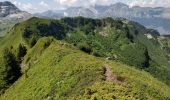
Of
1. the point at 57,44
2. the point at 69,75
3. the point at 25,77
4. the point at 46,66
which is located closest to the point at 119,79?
the point at 69,75

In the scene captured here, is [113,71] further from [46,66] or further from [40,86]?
[46,66]

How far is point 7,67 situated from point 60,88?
36.5 m

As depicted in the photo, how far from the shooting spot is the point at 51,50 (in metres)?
107

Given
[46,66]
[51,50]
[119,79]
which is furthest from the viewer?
[51,50]

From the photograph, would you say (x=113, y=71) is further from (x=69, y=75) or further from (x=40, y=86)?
(x=40, y=86)

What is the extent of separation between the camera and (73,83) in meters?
75.3

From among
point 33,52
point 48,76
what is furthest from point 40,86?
point 33,52

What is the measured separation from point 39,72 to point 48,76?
30.9 feet

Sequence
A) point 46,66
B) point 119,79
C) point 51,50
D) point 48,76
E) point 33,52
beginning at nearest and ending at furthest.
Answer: point 119,79 < point 48,76 < point 46,66 < point 51,50 < point 33,52

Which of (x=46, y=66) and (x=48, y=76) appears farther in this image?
(x=46, y=66)

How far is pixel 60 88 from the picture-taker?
76250 millimetres

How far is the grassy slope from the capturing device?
219 feet

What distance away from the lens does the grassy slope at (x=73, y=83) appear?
6688cm

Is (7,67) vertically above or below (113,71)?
below
